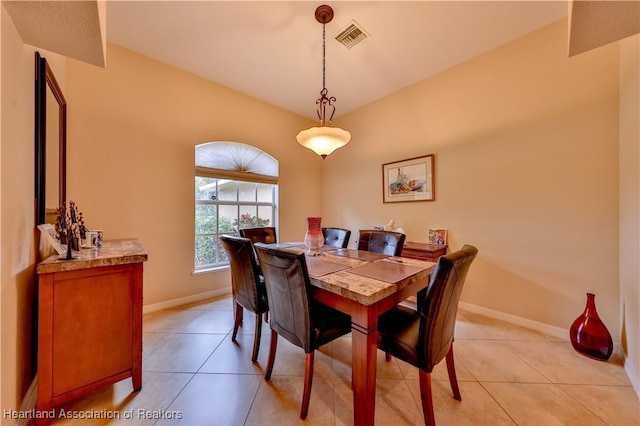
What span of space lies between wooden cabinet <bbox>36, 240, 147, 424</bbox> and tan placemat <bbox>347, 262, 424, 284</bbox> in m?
1.42

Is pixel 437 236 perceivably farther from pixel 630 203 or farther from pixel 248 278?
pixel 248 278

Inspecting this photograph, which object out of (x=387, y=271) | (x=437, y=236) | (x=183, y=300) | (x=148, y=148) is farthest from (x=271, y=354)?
(x=148, y=148)

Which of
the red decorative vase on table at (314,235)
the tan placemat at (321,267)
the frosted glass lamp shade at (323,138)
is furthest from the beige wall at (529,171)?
the tan placemat at (321,267)

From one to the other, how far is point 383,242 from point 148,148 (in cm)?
284

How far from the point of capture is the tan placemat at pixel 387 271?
1300 mm

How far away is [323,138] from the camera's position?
1.97 meters

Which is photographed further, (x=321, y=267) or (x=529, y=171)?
(x=529, y=171)

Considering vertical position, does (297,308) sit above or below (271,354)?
above

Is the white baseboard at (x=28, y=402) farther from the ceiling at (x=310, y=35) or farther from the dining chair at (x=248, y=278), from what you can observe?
the ceiling at (x=310, y=35)

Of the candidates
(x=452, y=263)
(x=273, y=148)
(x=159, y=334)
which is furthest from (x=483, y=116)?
(x=159, y=334)

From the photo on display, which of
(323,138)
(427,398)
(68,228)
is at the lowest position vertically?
(427,398)

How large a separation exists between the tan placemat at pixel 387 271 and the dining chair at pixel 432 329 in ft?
0.65

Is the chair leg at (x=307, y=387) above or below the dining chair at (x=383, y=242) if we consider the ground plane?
below

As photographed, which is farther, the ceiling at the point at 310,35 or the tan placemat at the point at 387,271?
the ceiling at the point at 310,35
